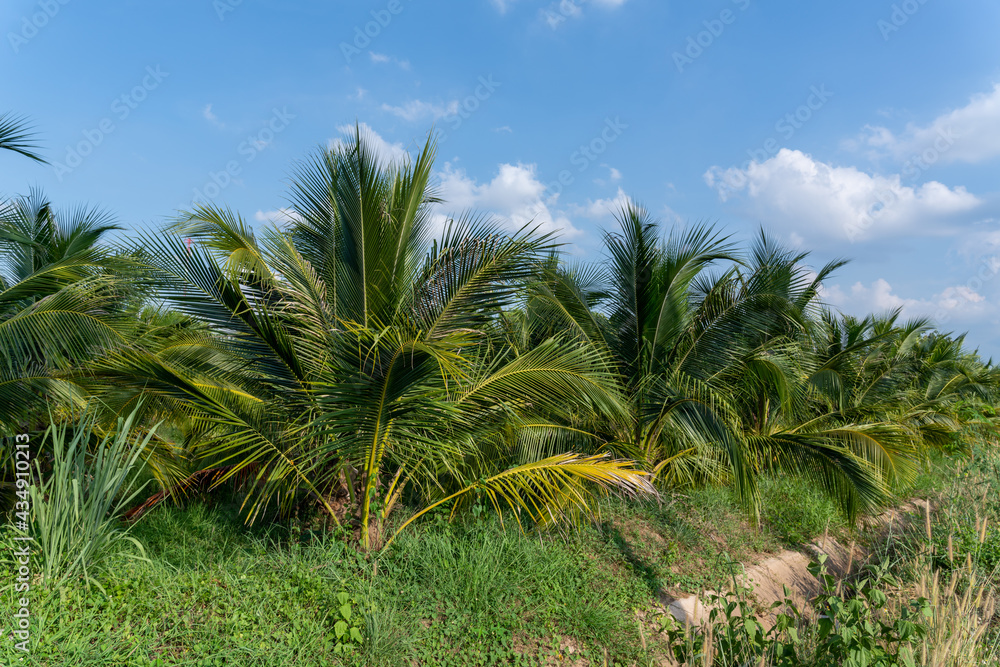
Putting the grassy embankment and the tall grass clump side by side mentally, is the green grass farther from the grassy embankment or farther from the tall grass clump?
the tall grass clump

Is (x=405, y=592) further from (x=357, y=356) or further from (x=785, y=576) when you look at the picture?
(x=785, y=576)

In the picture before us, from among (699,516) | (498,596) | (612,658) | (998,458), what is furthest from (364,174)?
(998,458)

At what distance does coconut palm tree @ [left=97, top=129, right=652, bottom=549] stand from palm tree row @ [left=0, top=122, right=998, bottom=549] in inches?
0.9

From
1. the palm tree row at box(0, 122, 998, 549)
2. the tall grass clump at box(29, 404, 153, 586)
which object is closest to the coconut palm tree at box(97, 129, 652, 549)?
the palm tree row at box(0, 122, 998, 549)

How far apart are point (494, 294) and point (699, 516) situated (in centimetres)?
439

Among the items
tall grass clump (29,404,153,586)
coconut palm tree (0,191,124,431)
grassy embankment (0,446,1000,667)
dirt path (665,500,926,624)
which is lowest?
dirt path (665,500,926,624)

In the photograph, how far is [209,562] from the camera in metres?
4.95

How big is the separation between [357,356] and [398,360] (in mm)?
408

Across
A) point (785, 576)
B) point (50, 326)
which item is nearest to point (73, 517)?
point (50, 326)

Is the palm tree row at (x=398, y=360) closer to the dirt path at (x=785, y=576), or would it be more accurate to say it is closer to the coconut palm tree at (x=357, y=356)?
the coconut palm tree at (x=357, y=356)

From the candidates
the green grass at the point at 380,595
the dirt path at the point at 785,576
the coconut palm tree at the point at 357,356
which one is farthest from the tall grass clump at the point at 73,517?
the dirt path at the point at 785,576

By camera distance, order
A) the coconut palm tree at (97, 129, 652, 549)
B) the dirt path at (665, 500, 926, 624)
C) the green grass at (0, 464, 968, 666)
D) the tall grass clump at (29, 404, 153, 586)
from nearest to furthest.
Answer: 1. the green grass at (0, 464, 968, 666)
2. the tall grass clump at (29, 404, 153, 586)
3. the coconut palm tree at (97, 129, 652, 549)
4. the dirt path at (665, 500, 926, 624)

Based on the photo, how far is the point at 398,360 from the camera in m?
3.93

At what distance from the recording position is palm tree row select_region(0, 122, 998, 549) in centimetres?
462
